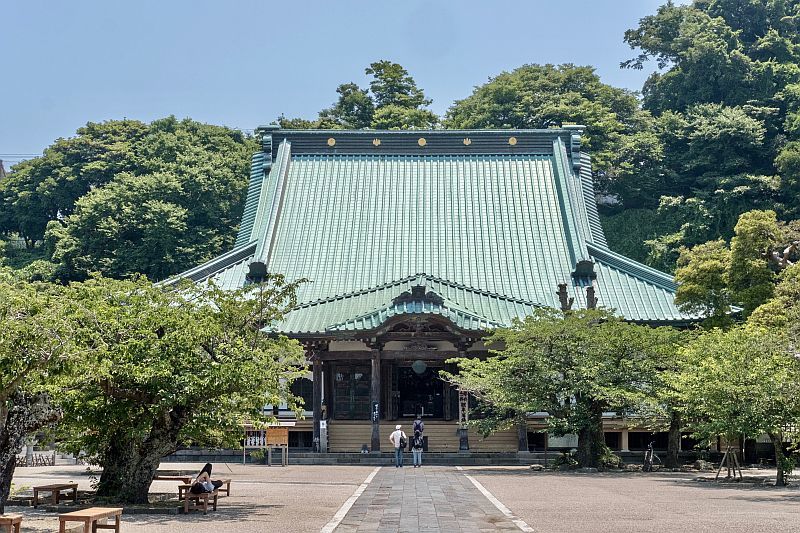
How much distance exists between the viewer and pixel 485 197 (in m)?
45.5

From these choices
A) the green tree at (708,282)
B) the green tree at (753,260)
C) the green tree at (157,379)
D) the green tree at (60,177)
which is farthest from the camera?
the green tree at (60,177)

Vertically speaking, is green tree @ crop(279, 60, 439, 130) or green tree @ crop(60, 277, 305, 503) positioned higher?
green tree @ crop(279, 60, 439, 130)

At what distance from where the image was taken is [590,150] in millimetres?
58250

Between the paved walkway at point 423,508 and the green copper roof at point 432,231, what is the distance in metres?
11.5

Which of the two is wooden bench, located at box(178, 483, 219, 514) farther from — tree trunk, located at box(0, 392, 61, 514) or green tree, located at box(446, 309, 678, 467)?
green tree, located at box(446, 309, 678, 467)

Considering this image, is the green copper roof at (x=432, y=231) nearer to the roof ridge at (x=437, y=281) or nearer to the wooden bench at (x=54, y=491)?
the roof ridge at (x=437, y=281)

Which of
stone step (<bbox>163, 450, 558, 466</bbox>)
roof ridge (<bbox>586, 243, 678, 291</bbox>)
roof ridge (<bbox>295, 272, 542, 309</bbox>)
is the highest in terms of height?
roof ridge (<bbox>586, 243, 678, 291</bbox>)

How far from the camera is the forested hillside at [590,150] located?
53.8 meters

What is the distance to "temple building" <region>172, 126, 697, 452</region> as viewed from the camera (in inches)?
1412

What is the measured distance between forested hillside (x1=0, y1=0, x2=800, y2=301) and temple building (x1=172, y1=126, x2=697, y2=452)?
994 cm

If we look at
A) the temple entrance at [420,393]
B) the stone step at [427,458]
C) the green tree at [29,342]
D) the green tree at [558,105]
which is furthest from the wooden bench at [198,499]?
the green tree at [558,105]

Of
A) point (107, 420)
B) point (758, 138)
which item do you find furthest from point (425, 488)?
point (758, 138)

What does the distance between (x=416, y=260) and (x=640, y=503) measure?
23.7m

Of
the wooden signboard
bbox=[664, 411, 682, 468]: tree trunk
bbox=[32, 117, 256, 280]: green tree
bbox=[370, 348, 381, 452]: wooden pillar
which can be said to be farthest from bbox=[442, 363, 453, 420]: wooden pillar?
bbox=[32, 117, 256, 280]: green tree
